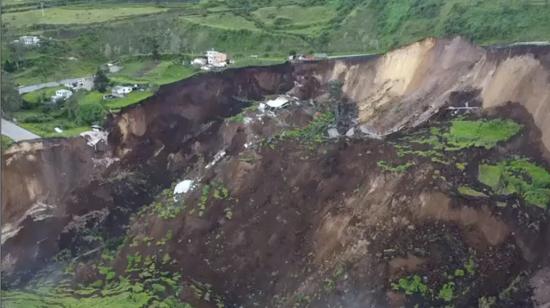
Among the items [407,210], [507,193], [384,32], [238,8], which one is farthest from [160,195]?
[238,8]

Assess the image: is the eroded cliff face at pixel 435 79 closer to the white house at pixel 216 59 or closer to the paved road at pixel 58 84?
the white house at pixel 216 59

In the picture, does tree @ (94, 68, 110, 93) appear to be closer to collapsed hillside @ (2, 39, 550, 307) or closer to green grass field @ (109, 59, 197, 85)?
green grass field @ (109, 59, 197, 85)

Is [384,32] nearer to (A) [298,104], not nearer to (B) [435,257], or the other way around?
(A) [298,104]

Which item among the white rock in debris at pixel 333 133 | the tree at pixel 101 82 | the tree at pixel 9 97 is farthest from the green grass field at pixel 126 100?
the white rock in debris at pixel 333 133

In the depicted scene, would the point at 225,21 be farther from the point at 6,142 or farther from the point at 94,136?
the point at 6,142

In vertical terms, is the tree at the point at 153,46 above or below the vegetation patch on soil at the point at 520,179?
below

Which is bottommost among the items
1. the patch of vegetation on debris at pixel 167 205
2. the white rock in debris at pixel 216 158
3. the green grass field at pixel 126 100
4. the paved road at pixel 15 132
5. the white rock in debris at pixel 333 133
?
the patch of vegetation on debris at pixel 167 205
